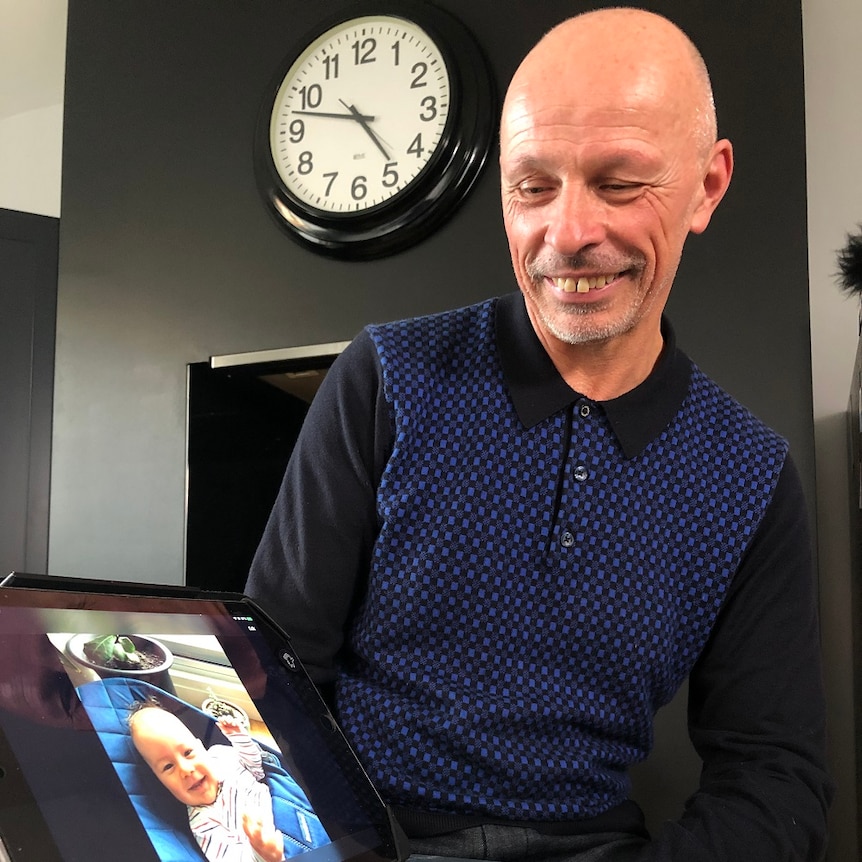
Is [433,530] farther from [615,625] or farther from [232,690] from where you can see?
[232,690]

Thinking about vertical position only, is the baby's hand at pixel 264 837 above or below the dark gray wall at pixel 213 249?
below

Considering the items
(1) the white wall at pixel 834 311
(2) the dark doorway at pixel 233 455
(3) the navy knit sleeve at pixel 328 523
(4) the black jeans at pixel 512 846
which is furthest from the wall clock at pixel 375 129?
(4) the black jeans at pixel 512 846

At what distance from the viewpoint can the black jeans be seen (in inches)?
31.2

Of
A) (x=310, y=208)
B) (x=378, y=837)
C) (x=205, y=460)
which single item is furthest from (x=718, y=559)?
→ (x=205, y=460)

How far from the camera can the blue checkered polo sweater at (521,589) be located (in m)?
0.82

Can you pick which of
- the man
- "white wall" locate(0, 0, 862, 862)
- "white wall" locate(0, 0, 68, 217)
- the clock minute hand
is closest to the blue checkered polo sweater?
the man

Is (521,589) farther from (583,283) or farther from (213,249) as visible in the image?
(213,249)

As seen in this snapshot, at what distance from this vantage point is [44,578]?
1.58ft

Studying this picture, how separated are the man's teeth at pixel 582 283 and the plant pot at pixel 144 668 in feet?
1.59

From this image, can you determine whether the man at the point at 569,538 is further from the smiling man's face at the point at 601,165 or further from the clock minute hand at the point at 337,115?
the clock minute hand at the point at 337,115

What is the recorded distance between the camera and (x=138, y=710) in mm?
490

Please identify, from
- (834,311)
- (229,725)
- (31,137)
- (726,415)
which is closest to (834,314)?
(834,311)

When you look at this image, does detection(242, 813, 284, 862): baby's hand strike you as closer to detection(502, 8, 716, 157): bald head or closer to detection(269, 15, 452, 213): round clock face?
detection(502, 8, 716, 157): bald head

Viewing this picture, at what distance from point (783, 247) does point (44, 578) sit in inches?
50.6
